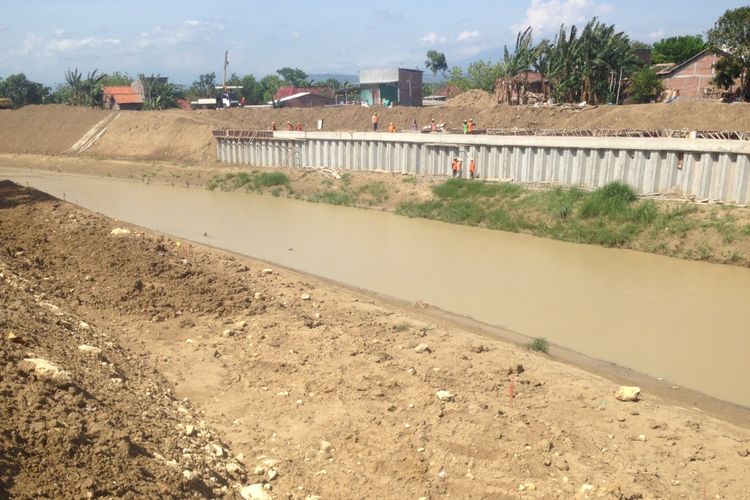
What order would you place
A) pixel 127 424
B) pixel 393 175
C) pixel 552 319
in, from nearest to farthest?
pixel 127 424
pixel 552 319
pixel 393 175

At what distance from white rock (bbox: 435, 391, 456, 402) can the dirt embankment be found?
22201mm

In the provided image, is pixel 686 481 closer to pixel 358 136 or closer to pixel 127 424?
pixel 127 424

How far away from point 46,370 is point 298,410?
305 centimetres

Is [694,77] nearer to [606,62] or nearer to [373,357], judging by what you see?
[606,62]

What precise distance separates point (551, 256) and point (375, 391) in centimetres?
1255

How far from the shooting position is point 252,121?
156 feet

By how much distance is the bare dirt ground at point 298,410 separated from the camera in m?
6.18

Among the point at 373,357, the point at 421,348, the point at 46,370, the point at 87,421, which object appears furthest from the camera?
the point at 421,348

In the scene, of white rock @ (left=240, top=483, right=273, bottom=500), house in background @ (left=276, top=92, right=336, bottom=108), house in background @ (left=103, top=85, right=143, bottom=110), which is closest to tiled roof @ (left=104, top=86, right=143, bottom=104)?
house in background @ (left=103, top=85, right=143, bottom=110)

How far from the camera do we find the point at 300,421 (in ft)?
27.0

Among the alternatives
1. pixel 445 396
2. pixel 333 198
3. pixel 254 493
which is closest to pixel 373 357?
pixel 445 396

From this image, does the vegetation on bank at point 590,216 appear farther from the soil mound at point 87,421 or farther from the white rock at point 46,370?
the white rock at point 46,370

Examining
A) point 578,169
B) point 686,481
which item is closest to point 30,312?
point 686,481

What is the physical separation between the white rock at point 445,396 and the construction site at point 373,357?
191 mm
